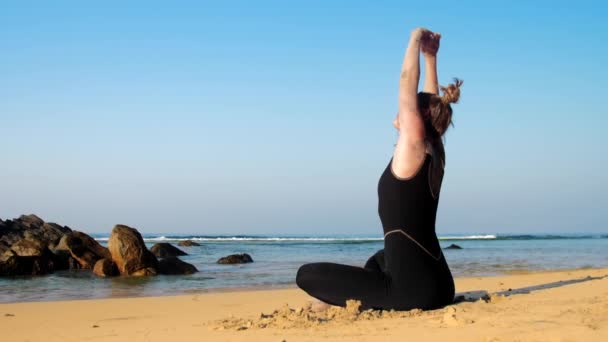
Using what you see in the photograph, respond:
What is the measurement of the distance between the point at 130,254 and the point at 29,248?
2856 millimetres

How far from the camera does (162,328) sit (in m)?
4.66

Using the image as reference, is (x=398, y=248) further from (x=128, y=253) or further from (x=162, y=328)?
(x=128, y=253)

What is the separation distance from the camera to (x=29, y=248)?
45.9 ft

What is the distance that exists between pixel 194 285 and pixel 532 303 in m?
6.81

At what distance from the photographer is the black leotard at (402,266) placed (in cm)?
431

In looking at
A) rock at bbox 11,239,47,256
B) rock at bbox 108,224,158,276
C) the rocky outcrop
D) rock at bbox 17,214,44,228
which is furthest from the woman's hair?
rock at bbox 17,214,44,228

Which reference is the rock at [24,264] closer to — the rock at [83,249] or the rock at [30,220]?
the rock at [83,249]

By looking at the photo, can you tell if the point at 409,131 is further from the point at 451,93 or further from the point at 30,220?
the point at 30,220

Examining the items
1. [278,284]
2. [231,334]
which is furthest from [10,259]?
[231,334]

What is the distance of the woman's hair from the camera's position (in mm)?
4328

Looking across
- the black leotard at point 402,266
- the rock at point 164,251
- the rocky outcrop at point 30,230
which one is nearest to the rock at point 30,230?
the rocky outcrop at point 30,230

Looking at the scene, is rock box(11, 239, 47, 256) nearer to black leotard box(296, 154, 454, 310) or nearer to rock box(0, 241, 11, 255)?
rock box(0, 241, 11, 255)

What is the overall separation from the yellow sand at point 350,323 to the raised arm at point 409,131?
1116 mm

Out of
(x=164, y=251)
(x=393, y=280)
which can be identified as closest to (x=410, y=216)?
(x=393, y=280)
